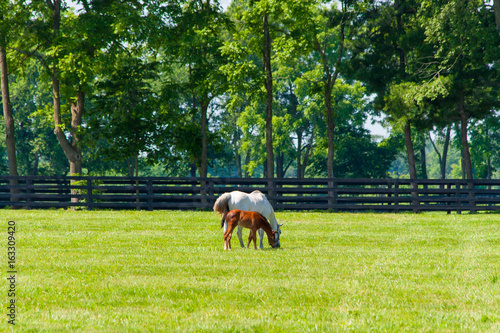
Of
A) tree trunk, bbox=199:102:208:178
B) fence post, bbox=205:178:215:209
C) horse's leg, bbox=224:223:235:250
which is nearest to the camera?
horse's leg, bbox=224:223:235:250

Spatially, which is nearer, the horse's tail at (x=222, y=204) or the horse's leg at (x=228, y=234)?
the horse's leg at (x=228, y=234)

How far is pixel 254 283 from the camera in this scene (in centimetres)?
867

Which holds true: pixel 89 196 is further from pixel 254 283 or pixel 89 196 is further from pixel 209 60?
pixel 254 283

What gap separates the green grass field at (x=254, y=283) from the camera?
651 cm

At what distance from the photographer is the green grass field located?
6.51 m

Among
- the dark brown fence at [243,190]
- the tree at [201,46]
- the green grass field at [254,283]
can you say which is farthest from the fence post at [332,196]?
the green grass field at [254,283]

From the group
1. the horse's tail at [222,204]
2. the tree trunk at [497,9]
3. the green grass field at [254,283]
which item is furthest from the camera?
the tree trunk at [497,9]

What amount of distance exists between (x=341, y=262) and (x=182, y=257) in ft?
10.3

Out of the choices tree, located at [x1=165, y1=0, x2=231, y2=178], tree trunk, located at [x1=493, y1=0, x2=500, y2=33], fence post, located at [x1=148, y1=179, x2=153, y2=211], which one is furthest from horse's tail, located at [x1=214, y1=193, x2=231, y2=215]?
tree trunk, located at [x1=493, y1=0, x2=500, y2=33]

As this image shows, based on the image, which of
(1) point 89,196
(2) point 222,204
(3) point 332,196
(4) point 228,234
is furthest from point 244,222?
(1) point 89,196

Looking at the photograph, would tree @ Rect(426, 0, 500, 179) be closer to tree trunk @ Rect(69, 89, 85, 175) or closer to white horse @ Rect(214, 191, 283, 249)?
tree trunk @ Rect(69, 89, 85, 175)

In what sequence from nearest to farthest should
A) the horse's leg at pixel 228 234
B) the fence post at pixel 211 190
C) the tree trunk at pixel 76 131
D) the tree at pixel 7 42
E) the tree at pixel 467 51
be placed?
the horse's leg at pixel 228 234 < the fence post at pixel 211 190 < the tree at pixel 7 42 < the tree at pixel 467 51 < the tree trunk at pixel 76 131

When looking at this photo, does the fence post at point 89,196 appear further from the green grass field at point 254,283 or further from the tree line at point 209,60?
the green grass field at point 254,283

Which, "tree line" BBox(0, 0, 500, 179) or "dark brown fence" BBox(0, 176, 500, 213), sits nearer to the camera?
"dark brown fence" BBox(0, 176, 500, 213)
